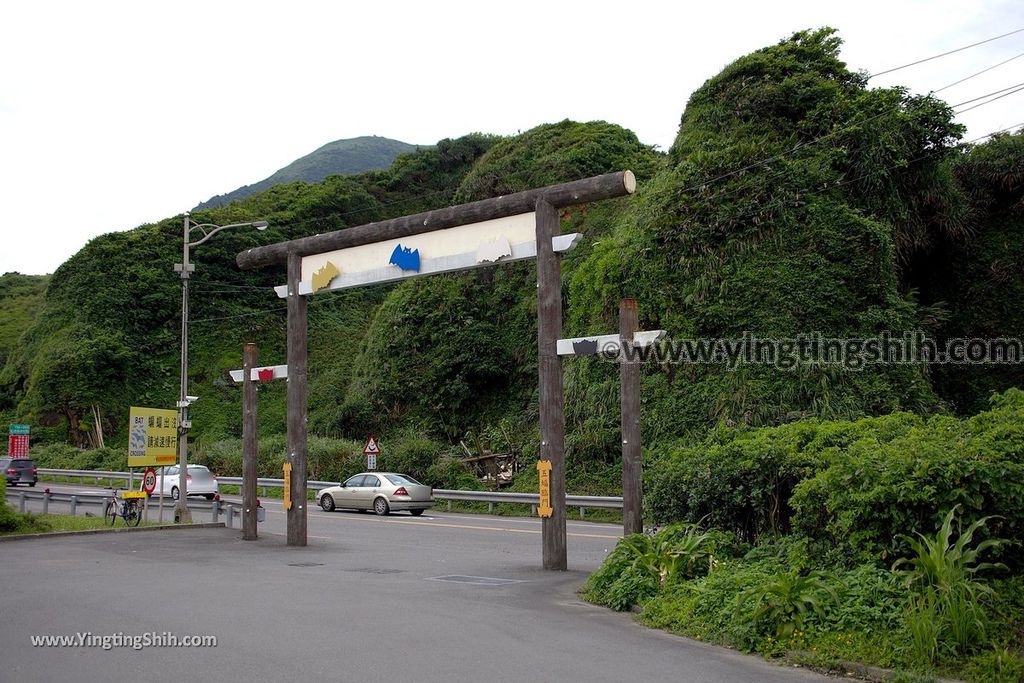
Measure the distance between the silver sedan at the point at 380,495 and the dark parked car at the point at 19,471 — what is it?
19.6 metres

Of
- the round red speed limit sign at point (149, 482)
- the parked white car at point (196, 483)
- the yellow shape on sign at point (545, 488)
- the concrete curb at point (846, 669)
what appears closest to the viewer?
the concrete curb at point (846, 669)

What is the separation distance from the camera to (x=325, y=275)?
1814 cm

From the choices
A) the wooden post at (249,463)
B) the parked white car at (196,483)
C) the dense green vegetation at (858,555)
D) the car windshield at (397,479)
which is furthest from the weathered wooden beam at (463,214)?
the parked white car at (196,483)

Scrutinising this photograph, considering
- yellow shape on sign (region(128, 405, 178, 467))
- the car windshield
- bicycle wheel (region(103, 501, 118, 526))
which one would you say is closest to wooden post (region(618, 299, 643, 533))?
yellow shape on sign (region(128, 405, 178, 467))

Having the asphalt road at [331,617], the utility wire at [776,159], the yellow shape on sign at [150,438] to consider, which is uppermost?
the utility wire at [776,159]

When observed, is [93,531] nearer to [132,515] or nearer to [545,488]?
[132,515]

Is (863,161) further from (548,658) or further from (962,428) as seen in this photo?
(548,658)

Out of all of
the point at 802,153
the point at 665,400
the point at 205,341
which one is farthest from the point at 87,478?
the point at 802,153

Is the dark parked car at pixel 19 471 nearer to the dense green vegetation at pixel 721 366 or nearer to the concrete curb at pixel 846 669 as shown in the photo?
the dense green vegetation at pixel 721 366

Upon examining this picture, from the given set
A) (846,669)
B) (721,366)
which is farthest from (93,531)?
(721,366)

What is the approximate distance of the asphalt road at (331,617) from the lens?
25.1 feet

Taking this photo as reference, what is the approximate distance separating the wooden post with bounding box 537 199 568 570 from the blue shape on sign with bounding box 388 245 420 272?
2.81 meters

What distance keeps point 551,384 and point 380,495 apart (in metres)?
14.7

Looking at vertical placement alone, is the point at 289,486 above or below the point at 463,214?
below
